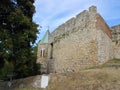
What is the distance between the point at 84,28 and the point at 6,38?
31.2 ft

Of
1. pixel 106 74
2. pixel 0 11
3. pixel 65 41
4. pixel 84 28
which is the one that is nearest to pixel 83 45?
pixel 84 28

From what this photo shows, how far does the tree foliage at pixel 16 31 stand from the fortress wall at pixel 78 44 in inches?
250

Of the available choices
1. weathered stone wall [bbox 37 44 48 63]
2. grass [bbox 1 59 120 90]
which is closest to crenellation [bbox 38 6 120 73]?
grass [bbox 1 59 120 90]

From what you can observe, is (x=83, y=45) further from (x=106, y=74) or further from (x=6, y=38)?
(x=6, y=38)

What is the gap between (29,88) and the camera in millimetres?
19531

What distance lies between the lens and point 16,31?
19578mm

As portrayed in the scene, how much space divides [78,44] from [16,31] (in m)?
8.59

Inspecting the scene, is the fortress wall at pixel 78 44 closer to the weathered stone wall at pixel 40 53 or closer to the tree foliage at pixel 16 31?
the weathered stone wall at pixel 40 53

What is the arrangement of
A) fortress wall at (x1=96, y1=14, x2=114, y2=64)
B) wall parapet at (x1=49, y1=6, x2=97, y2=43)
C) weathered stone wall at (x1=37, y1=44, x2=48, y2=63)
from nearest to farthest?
fortress wall at (x1=96, y1=14, x2=114, y2=64) → wall parapet at (x1=49, y1=6, x2=97, y2=43) → weathered stone wall at (x1=37, y1=44, x2=48, y2=63)

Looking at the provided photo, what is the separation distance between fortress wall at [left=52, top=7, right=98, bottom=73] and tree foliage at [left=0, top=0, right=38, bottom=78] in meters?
6.35

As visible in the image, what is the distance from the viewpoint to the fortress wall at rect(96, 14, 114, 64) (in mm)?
24344

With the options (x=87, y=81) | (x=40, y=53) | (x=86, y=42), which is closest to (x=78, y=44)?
(x=86, y=42)

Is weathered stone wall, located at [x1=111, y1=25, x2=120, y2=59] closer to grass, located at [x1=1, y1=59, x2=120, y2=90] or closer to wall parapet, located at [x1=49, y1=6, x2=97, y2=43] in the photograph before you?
wall parapet, located at [x1=49, y1=6, x2=97, y2=43]

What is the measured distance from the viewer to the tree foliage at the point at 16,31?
18125mm
